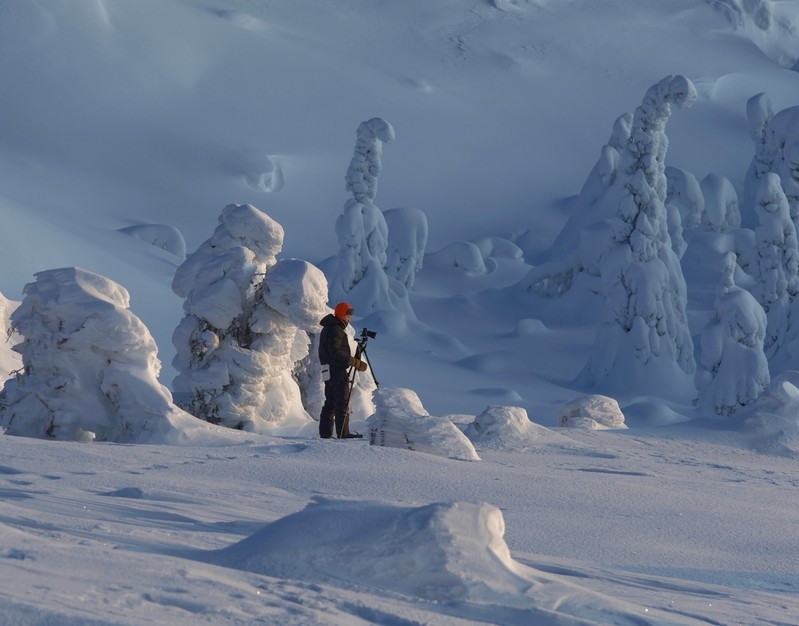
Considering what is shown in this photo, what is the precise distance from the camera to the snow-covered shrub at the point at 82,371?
9.15m

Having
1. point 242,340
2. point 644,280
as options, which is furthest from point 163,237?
point 242,340

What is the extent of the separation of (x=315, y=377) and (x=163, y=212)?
5067 cm

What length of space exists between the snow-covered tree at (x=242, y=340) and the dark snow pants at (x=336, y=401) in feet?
4.01

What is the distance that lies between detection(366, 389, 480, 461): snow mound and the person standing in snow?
1.57 metres

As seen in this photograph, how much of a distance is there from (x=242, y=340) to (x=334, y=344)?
2079mm

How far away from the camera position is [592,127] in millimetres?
81438

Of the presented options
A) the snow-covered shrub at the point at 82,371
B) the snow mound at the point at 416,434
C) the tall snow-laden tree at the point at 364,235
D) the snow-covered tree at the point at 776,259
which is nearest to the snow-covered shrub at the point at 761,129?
the snow-covered tree at the point at 776,259

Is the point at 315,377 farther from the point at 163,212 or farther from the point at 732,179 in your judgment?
the point at 732,179

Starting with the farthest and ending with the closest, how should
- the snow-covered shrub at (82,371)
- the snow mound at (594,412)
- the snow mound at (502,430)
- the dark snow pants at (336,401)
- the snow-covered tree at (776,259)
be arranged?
the snow-covered tree at (776,259)
the snow mound at (594,412)
the snow mound at (502,430)
the dark snow pants at (336,401)
the snow-covered shrub at (82,371)

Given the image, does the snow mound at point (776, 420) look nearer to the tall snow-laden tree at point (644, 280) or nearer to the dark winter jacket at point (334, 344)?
the dark winter jacket at point (334, 344)

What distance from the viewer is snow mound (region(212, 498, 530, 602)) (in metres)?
3.61

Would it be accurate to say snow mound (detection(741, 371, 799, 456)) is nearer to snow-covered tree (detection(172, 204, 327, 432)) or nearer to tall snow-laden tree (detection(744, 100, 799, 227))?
snow-covered tree (detection(172, 204, 327, 432))

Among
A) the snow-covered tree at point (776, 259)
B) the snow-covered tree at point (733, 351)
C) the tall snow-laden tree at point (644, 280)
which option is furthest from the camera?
the snow-covered tree at point (776, 259)

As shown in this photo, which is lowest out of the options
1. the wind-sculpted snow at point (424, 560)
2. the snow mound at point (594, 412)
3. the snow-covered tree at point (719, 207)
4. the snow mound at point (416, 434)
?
the wind-sculpted snow at point (424, 560)
